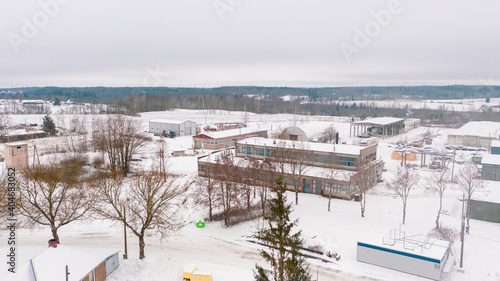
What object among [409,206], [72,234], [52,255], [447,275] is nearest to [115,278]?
[52,255]

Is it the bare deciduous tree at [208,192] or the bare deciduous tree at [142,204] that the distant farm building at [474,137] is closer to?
the bare deciduous tree at [208,192]

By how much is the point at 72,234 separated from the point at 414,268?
25.5 meters

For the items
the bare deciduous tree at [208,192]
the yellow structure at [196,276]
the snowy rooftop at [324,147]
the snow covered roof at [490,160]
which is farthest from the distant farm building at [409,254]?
the snow covered roof at [490,160]

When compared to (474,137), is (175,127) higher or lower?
higher

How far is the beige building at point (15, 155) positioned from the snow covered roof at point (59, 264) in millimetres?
28967

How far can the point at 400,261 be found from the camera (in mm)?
22672

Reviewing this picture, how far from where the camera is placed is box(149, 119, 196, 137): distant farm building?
74.9 m

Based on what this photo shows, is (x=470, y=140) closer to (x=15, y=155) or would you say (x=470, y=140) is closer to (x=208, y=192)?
(x=208, y=192)

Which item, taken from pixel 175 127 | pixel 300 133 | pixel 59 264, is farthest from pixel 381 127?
pixel 59 264

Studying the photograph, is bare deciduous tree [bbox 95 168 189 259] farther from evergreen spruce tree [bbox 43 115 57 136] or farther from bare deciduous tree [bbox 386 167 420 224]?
evergreen spruce tree [bbox 43 115 57 136]

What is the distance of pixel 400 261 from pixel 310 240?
21.3ft

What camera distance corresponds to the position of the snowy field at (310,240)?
2223 cm

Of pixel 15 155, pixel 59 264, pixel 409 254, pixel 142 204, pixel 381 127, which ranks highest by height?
pixel 381 127

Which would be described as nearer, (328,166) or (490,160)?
(328,166)
